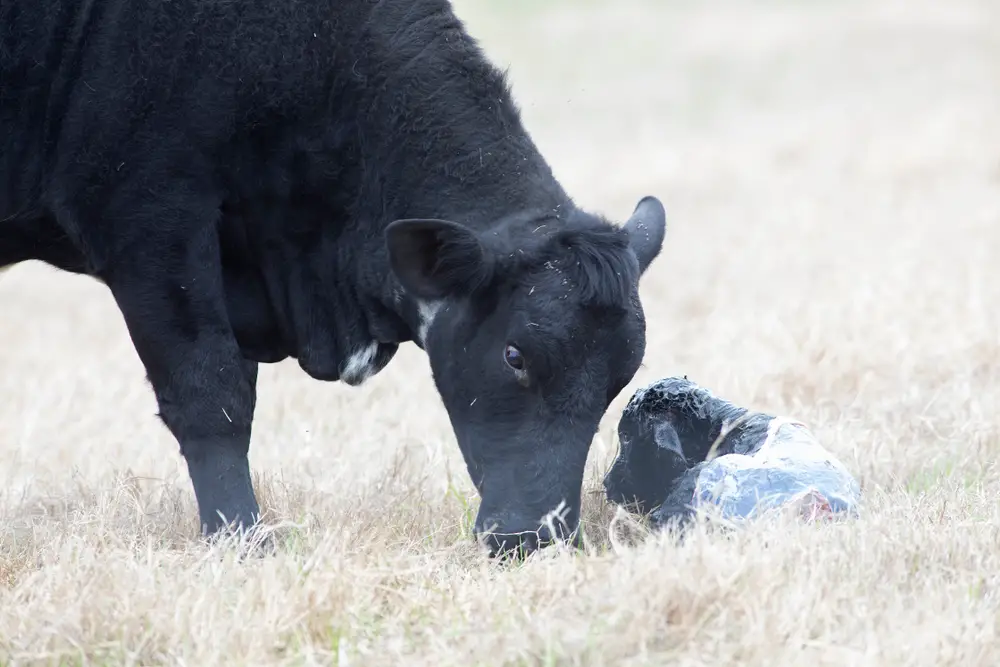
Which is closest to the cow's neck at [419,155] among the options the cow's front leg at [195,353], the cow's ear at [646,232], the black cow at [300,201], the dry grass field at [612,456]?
the black cow at [300,201]

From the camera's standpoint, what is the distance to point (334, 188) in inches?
189

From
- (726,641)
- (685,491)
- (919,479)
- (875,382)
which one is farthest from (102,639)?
(875,382)

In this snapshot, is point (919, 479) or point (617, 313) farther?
point (919, 479)

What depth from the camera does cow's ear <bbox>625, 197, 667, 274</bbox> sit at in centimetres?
479

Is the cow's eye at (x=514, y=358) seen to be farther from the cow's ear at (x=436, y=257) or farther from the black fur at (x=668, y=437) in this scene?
the black fur at (x=668, y=437)

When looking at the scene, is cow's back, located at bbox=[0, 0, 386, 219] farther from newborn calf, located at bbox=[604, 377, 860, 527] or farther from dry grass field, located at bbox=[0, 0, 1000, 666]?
newborn calf, located at bbox=[604, 377, 860, 527]

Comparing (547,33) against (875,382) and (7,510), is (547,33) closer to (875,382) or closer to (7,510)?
(875,382)

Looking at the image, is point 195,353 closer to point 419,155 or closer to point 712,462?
point 419,155

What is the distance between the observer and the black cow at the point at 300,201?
14.3 feet

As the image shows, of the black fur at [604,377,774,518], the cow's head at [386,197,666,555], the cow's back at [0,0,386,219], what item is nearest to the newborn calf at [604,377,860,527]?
the black fur at [604,377,774,518]

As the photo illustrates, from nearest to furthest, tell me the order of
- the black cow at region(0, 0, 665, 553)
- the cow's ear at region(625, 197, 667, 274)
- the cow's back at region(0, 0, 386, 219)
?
the black cow at region(0, 0, 665, 553)
the cow's back at region(0, 0, 386, 219)
the cow's ear at region(625, 197, 667, 274)

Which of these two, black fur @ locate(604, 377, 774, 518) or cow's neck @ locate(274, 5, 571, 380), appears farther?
black fur @ locate(604, 377, 774, 518)

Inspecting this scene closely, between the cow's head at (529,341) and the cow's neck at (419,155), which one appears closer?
the cow's head at (529,341)

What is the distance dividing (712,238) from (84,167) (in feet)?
28.0
